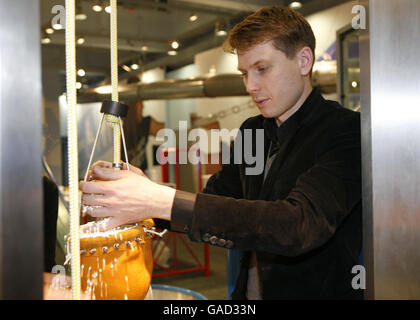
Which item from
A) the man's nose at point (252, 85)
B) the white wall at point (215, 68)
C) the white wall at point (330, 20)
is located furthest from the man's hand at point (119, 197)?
the white wall at point (215, 68)

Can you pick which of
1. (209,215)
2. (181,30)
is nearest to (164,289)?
(209,215)

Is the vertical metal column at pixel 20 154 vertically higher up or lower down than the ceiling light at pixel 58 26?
lower down

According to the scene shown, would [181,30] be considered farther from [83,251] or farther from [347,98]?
[83,251]

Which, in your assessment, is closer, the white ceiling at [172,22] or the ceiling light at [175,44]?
the white ceiling at [172,22]

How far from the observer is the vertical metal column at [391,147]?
63 centimetres

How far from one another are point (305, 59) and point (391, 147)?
426 mm

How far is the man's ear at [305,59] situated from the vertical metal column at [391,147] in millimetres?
348

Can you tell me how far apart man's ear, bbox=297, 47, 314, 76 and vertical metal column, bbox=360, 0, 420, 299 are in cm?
35

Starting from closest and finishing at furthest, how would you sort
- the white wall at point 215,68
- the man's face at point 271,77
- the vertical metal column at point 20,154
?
the vertical metal column at point 20,154 → the man's face at point 271,77 → the white wall at point 215,68

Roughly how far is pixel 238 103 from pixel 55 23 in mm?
2186

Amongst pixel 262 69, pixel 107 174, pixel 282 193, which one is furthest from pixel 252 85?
pixel 107 174

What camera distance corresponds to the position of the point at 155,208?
0.58m

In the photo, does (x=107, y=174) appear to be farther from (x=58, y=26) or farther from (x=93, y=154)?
(x=58, y=26)

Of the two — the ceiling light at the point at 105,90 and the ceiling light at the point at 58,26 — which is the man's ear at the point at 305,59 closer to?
the ceiling light at the point at 105,90
